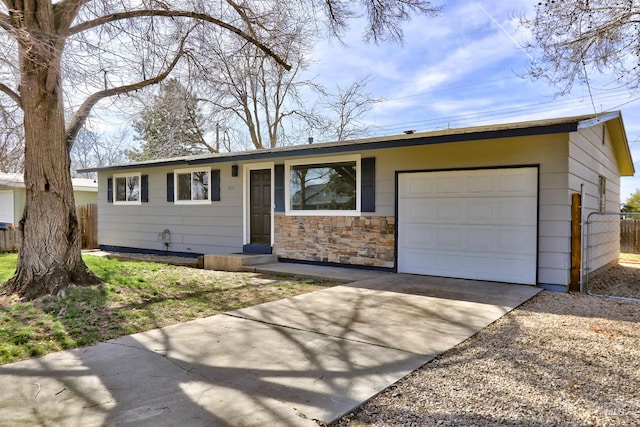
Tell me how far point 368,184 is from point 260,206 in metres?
2.85

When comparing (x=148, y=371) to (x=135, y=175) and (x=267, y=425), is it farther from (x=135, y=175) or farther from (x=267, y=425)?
(x=135, y=175)

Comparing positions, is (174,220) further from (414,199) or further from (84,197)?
(84,197)

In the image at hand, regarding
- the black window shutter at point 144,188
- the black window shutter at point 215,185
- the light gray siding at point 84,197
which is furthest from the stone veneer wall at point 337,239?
the light gray siding at point 84,197

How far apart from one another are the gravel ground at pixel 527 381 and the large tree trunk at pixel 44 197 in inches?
183

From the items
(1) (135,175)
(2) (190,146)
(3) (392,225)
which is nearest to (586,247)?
(3) (392,225)

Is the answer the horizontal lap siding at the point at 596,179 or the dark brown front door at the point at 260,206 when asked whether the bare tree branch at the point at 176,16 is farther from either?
the horizontal lap siding at the point at 596,179

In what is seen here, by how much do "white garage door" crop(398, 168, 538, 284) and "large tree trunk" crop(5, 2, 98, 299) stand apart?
5.31 m

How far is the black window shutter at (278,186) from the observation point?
30.1 feet

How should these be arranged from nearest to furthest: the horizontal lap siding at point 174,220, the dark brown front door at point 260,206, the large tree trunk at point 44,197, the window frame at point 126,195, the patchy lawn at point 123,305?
the patchy lawn at point 123,305 < the large tree trunk at point 44,197 < the dark brown front door at point 260,206 < the horizontal lap siding at point 174,220 < the window frame at point 126,195

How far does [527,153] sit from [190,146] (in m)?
18.8

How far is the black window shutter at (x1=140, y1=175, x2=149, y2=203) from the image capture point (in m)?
11.6

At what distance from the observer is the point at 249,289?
6324 mm

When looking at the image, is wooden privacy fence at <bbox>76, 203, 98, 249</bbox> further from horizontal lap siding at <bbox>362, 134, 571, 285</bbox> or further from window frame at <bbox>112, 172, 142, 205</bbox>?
horizontal lap siding at <bbox>362, 134, 571, 285</bbox>

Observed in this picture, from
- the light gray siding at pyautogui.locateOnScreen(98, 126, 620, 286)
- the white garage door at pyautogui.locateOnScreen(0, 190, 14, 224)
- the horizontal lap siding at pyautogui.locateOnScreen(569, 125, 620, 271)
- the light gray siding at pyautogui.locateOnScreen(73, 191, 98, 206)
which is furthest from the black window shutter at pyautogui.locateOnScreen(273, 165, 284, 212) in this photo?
the white garage door at pyautogui.locateOnScreen(0, 190, 14, 224)
